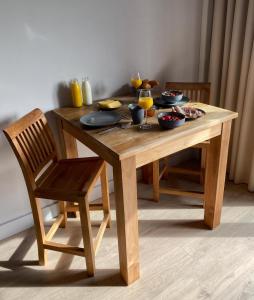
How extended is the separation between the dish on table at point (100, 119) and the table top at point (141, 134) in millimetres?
38

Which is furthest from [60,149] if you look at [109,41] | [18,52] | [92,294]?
[92,294]

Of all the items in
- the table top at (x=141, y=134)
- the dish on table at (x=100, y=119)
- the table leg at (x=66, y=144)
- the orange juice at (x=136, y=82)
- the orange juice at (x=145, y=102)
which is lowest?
the table leg at (x=66, y=144)

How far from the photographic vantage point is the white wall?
1.77 meters

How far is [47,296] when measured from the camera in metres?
1.64

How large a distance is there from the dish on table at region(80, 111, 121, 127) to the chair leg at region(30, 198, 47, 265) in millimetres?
531

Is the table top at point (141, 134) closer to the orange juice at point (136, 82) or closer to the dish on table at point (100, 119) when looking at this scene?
the dish on table at point (100, 119)

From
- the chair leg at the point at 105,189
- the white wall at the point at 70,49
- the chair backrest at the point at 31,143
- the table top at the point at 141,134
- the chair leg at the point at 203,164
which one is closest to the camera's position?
the table top at the point at 141,134

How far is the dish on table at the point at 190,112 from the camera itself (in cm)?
172

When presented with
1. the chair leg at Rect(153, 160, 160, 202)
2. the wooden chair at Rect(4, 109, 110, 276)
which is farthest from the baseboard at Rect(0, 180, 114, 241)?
the chair leg at Rect(153, 160, 160, 202)

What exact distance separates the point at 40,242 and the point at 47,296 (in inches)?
11.8

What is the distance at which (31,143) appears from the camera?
5.51 feet

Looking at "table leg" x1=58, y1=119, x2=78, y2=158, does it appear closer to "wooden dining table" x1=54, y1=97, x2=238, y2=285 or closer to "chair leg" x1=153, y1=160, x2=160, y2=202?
→ "wooden dining table" x1=54, y1=97, x2=238, y2=285

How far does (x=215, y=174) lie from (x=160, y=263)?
0.67 metres

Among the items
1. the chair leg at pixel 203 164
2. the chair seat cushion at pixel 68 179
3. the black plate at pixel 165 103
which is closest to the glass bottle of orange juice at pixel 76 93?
the chair seat cushion at pixel 68 179
